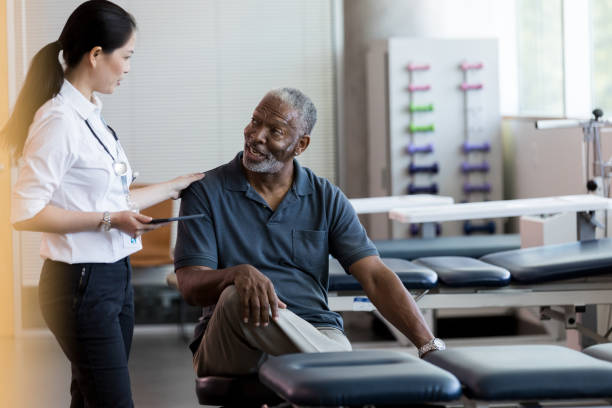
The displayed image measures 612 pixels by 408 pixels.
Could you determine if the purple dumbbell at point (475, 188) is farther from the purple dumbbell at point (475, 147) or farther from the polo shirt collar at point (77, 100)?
the polo shirt collar at point (77, 100)

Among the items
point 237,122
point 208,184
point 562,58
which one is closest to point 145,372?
point 237,122

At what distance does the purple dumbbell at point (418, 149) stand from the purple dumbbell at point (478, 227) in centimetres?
49

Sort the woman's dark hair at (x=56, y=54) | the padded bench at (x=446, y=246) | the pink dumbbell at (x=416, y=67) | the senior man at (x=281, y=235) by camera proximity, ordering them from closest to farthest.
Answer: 1. the woman's dark hair at (x=56, y=54)
2. the senior man at (x=281, y=235)
3. the padded bench at (x=446, y=246)
4. the pink dumbbell at (x=416, y=67)

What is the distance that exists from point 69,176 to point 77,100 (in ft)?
0.57

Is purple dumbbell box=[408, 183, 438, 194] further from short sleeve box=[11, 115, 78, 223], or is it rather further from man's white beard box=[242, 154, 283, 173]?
short sleeve box=[11, 115, 78, 223]

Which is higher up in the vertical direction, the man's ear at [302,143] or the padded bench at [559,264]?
the man's ear at [302,143]

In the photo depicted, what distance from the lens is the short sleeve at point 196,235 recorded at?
2.16 metres

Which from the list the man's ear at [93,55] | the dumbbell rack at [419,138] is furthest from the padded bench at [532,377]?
the dumbbell rack at [419,138]

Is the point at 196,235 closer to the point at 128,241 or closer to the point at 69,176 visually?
the point at 128,241

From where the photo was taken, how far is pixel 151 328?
5.36m

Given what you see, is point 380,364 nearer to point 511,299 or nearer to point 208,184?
point 208,184

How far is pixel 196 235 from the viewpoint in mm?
2184

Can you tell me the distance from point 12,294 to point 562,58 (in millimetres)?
3461

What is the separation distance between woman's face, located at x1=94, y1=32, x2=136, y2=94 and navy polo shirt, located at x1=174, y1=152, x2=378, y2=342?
0.38 m
